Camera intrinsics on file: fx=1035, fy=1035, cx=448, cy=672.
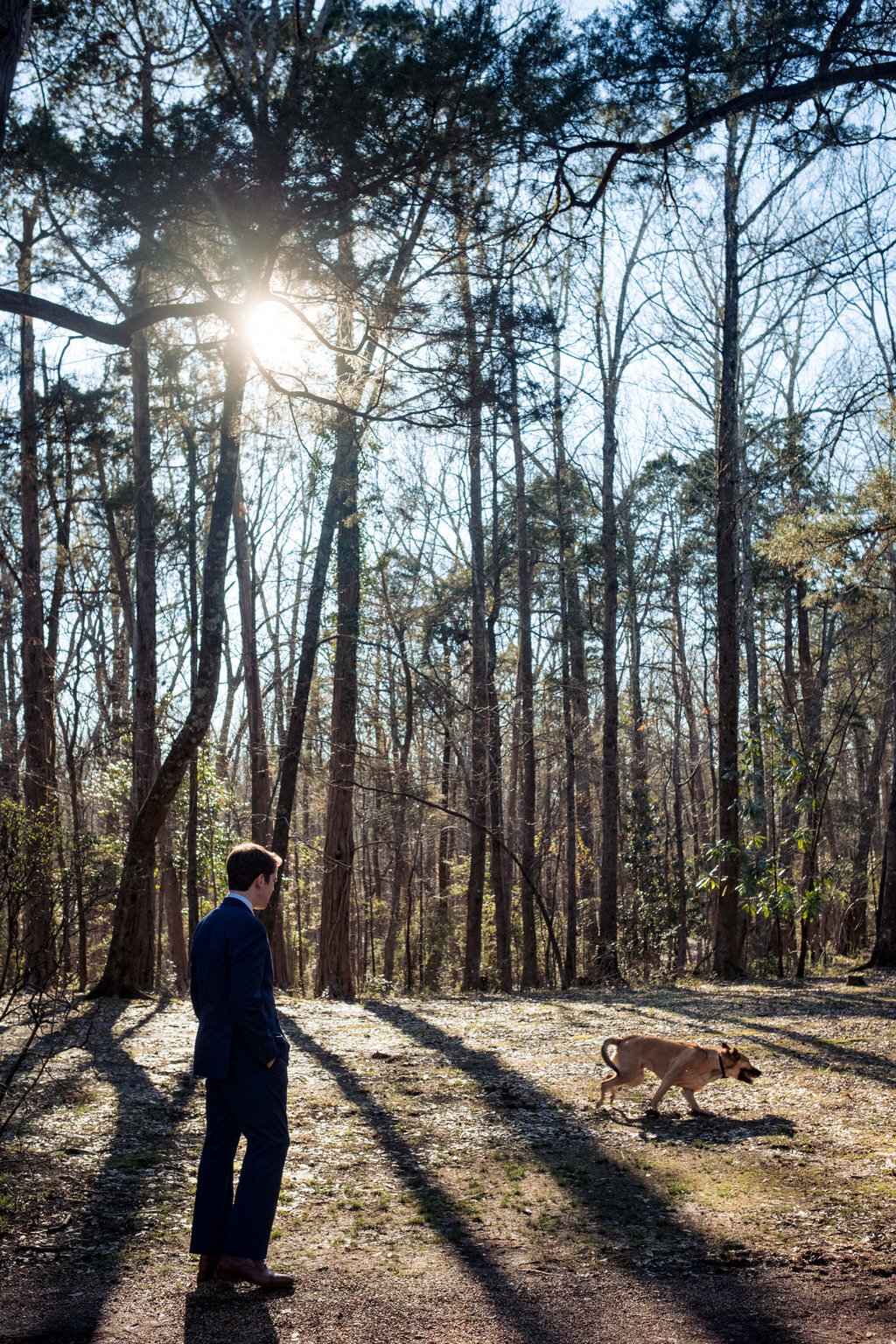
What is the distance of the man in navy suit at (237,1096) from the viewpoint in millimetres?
3773

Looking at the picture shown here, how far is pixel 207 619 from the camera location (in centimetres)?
1155

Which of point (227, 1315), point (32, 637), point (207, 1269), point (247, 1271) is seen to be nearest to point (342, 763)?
point (32, 637)

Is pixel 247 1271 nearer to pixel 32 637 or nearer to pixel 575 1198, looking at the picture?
pixel 575 1198

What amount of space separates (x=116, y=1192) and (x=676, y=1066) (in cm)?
320

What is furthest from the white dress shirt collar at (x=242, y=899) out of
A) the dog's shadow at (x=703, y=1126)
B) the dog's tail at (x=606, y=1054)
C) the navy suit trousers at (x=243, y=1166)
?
the dog's tail at (x=606, y=1054)

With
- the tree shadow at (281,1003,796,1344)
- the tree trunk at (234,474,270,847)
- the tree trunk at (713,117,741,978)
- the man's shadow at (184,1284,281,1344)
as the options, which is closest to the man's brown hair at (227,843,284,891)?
the man's shadow at (184,1284,281,1344)

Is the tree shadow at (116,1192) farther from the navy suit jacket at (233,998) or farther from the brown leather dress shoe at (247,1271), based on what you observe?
the navy suit jacket at (233,998)

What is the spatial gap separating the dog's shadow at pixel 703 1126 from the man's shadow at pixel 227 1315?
9.43 ft

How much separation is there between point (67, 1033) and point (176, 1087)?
216cm

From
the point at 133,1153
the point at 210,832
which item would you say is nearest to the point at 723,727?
the point at 210,832

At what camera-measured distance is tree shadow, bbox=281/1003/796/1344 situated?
3537mm

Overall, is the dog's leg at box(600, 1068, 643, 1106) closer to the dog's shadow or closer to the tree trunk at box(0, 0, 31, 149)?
the dog's shadow

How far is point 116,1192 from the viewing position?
16.3ft

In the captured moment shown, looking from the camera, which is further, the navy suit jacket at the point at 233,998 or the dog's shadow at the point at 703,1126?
the dog's shadow at the point at 703,1126
